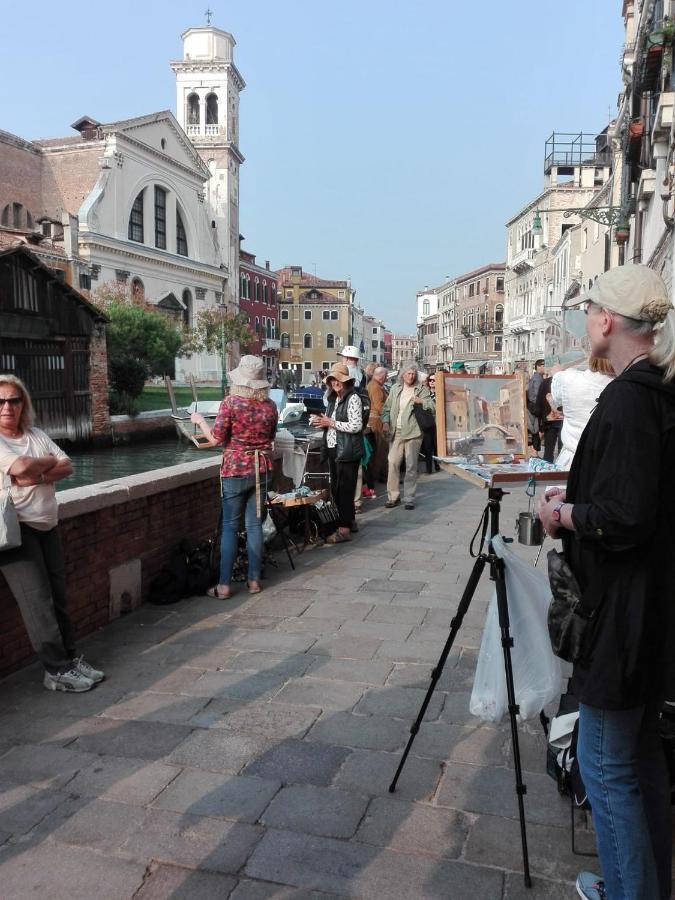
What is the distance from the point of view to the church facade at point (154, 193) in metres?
39.3

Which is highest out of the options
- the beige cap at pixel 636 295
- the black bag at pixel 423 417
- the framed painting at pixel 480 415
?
the beige cap at pixel 636 295

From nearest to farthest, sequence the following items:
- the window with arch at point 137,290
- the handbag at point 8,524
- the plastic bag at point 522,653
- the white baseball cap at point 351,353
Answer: the plastic bag at point 522,653 → the handbag at point 8,524 → the white baseball cap at point 351,353 → the window with arch at point 137,290

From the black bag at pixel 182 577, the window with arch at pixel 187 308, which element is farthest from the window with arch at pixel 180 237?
the black bag at pixel 182 577

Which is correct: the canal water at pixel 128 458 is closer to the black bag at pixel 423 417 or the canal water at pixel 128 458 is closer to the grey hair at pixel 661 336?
the black bag at pixel 423 417

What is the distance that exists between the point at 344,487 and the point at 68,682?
13.8 feet

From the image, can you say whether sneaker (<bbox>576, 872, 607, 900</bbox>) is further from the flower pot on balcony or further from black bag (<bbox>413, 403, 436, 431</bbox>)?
the flower pot on balcony

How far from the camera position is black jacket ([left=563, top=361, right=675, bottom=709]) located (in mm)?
1884

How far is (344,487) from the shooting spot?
788cm

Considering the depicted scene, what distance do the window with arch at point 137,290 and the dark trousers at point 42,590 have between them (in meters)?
33.3

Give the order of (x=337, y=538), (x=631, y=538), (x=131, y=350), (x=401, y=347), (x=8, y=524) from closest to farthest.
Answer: (x=631, y=538) < (x=8, y=524) < (x=337, y=538) < (x=131, y=350) < (x=401, y=347)

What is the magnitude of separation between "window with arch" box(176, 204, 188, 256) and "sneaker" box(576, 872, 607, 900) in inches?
1903

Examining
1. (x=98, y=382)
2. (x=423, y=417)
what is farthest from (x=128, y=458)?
(x=423, y=417)

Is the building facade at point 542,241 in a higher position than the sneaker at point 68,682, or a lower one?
higher

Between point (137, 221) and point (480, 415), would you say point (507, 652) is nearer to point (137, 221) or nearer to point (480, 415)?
point (480, 415)
